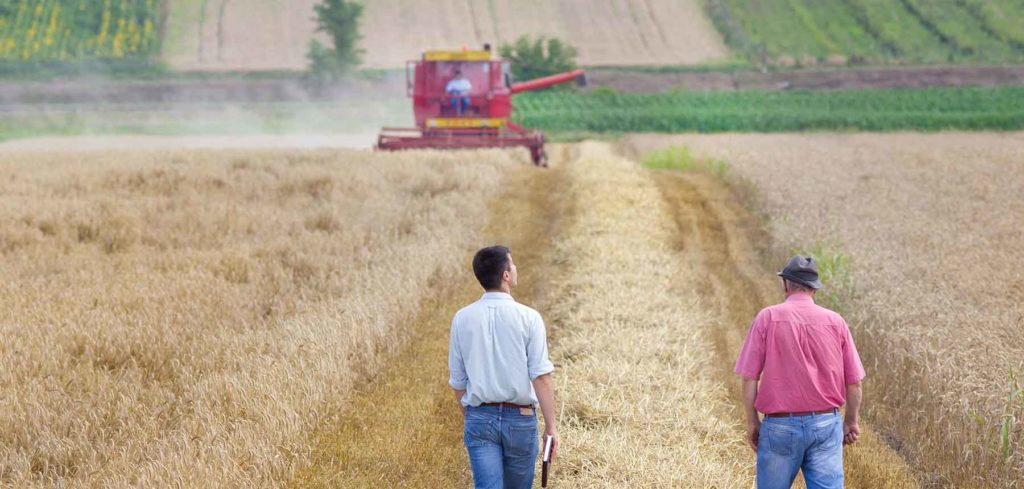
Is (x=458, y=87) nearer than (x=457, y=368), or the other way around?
(x=457, y=368)

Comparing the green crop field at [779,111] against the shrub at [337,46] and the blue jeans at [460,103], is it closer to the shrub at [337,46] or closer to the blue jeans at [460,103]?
the shrub at [337,46]

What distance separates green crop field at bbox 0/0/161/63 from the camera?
60.7 m

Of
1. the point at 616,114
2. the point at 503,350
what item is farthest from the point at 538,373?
the point at 616,114

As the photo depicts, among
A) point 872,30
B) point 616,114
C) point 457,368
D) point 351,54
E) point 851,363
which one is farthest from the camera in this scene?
point 872,30

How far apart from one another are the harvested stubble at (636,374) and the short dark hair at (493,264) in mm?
1793

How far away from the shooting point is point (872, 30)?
218ft

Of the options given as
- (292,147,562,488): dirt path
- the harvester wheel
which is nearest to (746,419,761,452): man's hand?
(292,147,562,488): dirt path

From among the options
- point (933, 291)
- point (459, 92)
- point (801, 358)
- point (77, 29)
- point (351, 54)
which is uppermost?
point (77, 29)

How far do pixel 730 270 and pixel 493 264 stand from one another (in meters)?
8.85

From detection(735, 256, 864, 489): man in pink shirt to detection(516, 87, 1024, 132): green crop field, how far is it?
3743 cm

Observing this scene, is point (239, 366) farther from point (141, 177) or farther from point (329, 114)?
point (329, 114)

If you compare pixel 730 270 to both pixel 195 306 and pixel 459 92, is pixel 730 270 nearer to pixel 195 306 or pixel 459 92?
pixel 195 306

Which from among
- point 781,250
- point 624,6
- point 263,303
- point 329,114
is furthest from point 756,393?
point 624,6

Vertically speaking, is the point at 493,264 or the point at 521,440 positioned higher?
the point at 493,264
